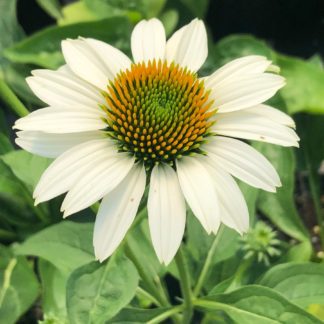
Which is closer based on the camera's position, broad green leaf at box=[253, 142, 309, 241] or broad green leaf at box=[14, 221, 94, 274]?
broad green leaf at box=[14, 221, 94, 274]

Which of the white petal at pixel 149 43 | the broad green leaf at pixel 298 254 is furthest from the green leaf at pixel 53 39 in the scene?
the broad green leaf at pixel 298 254

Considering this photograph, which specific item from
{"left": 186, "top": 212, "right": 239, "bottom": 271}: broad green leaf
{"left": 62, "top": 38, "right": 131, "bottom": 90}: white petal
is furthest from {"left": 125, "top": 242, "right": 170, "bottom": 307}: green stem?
{"left": 62, "top": 38, "right": 131, "bottom": 90}: white petal

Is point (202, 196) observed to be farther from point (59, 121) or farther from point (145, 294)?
point (145, 294)

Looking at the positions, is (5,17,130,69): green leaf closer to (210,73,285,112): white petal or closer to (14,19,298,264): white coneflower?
(14,19,298,264): white coneflower

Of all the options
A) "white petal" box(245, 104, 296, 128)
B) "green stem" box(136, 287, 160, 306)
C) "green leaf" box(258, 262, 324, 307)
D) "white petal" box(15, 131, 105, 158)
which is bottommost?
"green stem" box(136, 287, 160, 306)

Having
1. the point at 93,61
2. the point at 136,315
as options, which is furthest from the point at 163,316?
the point at 93,61

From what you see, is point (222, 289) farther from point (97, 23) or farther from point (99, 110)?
point (97, 23)

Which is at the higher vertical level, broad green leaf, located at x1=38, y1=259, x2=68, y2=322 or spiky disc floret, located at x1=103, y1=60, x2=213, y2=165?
spiky disc floret, located at x1=103, y1=60, x2=213, y2=165

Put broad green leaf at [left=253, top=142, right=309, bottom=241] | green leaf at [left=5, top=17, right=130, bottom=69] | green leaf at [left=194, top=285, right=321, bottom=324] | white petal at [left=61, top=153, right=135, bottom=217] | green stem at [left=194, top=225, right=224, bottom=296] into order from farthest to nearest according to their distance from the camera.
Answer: green leaf at [left=5, top=17, right=130, bottom=69] < broad green leaf at [left=253, top=142, right=309, bottom=241] < green stem at [left=194, top=225, right=224, bottom=296] < green leaf at [left=194, top=285, right=321, bottom=324] < white petal at [left=61, top=153, right=135, bottom=217]
